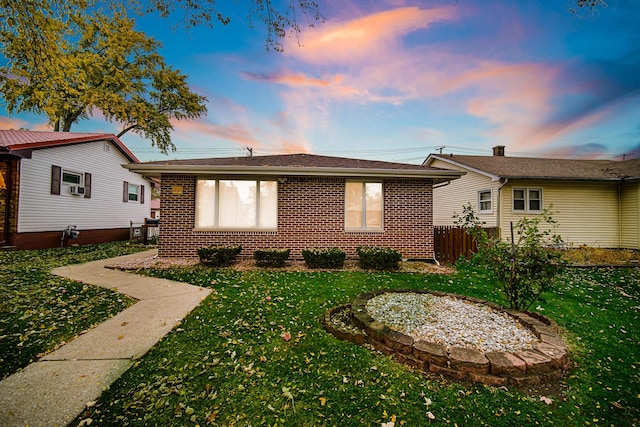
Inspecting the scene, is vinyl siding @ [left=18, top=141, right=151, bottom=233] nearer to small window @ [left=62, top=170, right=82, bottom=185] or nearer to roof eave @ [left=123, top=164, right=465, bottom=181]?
small window @ [left=62, top=170, right=82, bottom=185]

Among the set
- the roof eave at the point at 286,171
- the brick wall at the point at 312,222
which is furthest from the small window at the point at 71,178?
the brick wall at the point at 312,222

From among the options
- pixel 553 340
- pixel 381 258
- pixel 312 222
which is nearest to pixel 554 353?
pixel 553 340

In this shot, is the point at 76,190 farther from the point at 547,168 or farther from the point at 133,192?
the point at 547,168

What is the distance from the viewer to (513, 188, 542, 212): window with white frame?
11.2m

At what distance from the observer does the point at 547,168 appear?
40.0 ft

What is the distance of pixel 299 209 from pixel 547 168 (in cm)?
1212

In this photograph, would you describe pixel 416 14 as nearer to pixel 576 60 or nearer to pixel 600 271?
pixel 576 60

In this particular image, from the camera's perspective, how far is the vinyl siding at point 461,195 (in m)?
11.4

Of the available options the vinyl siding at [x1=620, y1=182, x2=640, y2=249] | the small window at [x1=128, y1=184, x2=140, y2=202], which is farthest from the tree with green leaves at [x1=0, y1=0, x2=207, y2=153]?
the vinyl siding at [x1=620, y1=182, x2=640, y2=249]

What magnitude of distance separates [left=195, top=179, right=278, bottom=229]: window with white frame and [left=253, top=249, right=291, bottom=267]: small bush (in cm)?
123

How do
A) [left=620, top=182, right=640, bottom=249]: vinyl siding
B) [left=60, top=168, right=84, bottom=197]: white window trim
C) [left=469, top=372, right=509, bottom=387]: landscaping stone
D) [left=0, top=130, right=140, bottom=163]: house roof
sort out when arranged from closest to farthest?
[left=469, top=372, right=509, bottom=387]: landscaping stone → [left=0, top=130, right=140, bottom=163]: house roof → [left=60, top=168, right=84, bottom=197]: white window trim → [left=620, top=182, right=640, bottom=249]: vinyl siding

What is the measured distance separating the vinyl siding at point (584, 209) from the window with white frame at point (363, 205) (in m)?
6.79

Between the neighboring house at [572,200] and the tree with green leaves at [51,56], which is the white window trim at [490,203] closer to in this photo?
the neighboring house at [572,200]

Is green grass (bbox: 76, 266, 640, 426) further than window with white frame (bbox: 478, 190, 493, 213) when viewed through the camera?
No
